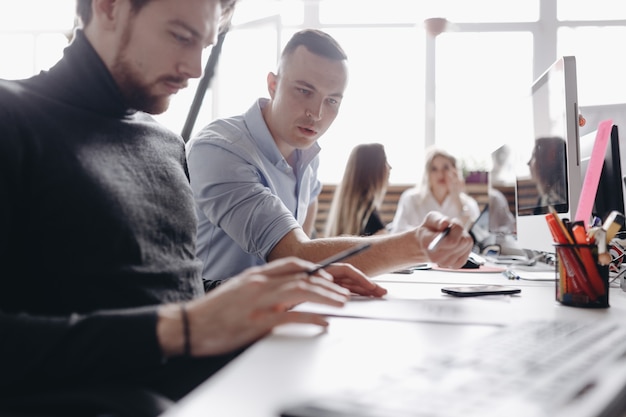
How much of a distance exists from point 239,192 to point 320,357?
35.9 inches

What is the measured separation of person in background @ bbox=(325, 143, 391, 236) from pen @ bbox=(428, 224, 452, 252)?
85.6 inches

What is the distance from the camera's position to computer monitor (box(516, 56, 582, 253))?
133 centimetres

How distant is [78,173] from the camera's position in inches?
33.4

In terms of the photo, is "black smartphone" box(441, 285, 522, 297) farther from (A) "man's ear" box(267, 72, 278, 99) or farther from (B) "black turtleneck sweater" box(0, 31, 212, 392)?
(A) "man's ear" box(267, 72, 278, 99)

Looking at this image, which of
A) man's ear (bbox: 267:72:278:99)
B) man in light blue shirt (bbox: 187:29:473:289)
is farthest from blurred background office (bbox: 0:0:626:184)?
man in light blue shirt (bbox: 187:29:473:289)

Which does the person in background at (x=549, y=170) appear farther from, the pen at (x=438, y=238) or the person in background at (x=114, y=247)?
the person in background at (x=114, y=247)

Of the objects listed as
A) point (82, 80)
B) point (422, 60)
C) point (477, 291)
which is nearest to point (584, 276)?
point (477, 291)

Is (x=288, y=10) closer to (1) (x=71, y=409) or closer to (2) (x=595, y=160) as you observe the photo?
(2) (x=595, y=160)

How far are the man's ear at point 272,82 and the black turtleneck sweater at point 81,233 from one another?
94 cm

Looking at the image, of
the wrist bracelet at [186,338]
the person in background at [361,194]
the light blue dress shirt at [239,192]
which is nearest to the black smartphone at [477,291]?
the light blue dress shirt at [239,192]

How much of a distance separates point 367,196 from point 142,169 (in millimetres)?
2600

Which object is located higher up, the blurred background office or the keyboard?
the blurred background office

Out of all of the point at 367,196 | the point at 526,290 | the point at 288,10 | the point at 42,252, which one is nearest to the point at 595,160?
the point at 526,290

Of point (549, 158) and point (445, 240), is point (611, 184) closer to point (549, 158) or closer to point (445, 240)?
point (549, 158)
